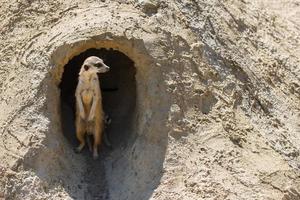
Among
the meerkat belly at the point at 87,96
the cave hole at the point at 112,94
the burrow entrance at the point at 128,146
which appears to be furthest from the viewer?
the cave hole at the point at 112,94

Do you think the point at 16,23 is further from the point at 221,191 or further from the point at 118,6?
the point at 221,191

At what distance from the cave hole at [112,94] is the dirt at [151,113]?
5 centimetres

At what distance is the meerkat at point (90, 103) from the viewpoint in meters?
14.5

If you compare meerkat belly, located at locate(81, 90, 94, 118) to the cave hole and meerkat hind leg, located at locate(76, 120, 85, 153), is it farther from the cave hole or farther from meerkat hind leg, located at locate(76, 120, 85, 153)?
the cave hole

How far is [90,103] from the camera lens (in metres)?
14.9

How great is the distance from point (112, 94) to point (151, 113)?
1.85m

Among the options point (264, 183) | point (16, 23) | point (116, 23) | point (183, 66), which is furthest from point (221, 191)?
point (16, 23)

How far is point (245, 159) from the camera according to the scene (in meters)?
14.4

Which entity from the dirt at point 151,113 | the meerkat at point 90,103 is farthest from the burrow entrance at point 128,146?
the meerkat at point 90,103

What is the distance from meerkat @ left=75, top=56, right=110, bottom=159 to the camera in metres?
14.5

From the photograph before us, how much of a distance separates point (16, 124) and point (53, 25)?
1.68m

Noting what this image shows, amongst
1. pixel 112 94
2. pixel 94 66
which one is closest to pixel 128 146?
pixel 94 66

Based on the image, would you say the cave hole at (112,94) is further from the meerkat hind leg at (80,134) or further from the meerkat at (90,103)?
the meerkat at (90,103)

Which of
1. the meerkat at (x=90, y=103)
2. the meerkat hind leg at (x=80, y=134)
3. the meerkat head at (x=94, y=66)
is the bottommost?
the meerkat hind leg at (x=80, y=134)
